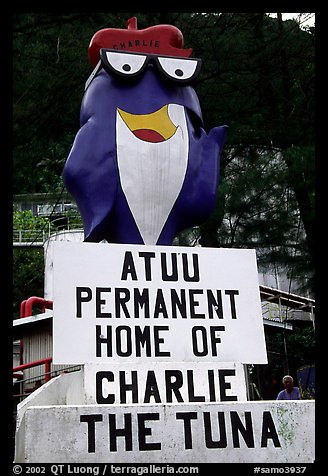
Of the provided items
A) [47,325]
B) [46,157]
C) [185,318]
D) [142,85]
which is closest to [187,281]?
[185,318]

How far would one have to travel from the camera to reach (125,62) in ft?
15.6

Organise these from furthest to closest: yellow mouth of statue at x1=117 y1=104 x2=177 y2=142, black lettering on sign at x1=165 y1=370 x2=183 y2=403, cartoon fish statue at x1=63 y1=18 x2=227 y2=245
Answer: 1. yellow mouth of statue at x1=117 y1=104 x2=177 y2=142
2. cartoon fish statue at x1=63 y1=18 x2=227 y2=245
3. black lettering on sign at x1=165 y1=370 x2=183 y2=403

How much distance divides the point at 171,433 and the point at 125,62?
8.54ft

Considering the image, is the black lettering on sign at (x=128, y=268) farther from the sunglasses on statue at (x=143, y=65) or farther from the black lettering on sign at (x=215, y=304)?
the sunglasses on statue at (x=143, y=65)

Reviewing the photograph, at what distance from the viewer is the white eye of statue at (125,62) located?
186 inches

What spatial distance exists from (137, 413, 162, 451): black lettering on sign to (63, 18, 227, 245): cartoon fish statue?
4.71 feet

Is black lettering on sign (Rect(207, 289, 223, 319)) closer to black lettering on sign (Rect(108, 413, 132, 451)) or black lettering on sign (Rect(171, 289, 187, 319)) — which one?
black lettering on sign (Rect(171, 289, 187, 319))

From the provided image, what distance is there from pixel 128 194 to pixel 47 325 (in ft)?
Result: 21.5

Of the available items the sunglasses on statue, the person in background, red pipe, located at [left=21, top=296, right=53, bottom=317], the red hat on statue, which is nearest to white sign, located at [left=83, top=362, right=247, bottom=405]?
the sunglasses on statue

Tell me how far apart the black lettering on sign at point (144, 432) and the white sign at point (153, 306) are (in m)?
0.43

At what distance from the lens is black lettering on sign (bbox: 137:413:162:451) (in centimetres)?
327

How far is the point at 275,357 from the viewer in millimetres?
15523

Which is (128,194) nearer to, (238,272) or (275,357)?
(238,272)

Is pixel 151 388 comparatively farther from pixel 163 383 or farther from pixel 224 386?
pixel 224 386
